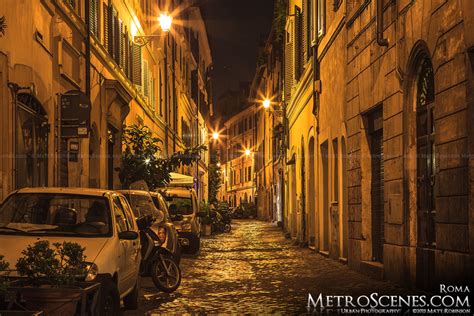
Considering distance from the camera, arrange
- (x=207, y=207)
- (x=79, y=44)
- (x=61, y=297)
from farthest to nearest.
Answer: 1. (x=207, y=207)
2. (x=79, y=44)
3. (x=61, y=297)

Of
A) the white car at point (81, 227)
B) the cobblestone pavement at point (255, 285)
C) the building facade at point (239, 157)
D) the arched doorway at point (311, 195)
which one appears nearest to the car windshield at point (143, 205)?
the cobblestone pavement at point (255, 285)

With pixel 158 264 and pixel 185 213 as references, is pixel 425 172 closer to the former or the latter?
pixel 158 264

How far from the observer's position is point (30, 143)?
12.9m

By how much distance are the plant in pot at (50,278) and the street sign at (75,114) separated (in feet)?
26.3

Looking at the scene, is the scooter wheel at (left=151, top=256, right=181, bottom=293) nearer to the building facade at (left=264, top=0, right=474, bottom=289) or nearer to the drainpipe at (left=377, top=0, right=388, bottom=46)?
the building facade at (left=264, top=0, right=474, bottom=289)

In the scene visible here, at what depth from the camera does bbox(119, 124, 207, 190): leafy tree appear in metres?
21.7

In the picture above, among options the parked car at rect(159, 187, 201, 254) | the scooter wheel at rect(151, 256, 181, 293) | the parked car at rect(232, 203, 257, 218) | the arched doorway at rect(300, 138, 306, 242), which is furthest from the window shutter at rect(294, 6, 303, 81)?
the parked car at rect(232, 203, 257, 218)

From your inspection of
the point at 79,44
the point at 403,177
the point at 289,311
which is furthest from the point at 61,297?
the point at 79,44

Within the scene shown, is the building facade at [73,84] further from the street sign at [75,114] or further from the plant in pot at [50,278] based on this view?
the plant in pot at [50,278]

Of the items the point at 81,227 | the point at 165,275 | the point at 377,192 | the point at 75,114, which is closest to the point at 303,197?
the point at 377,192

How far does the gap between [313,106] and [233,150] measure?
63.7 m

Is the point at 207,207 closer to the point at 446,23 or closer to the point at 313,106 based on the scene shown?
the point at 313,106

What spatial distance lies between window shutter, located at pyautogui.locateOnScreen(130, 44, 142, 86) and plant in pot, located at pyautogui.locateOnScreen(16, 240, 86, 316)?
61.3ft

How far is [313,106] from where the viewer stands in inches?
840
